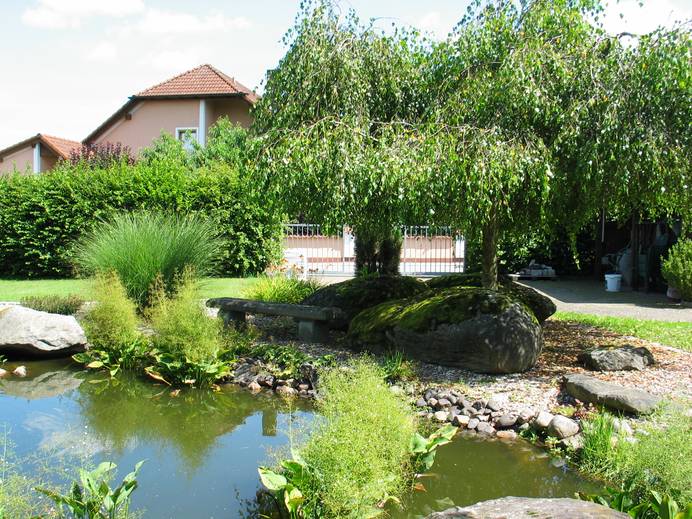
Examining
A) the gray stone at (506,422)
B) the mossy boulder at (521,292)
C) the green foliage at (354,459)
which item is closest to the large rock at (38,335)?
the mossy boulder at (521,292)

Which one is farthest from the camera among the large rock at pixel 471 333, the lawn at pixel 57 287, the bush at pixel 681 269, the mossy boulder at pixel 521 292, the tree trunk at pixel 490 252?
the lawn at pixel 57 287

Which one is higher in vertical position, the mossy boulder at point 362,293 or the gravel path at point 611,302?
the mossy boulder at point 362,293

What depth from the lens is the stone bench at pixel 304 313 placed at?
8344 millimetres

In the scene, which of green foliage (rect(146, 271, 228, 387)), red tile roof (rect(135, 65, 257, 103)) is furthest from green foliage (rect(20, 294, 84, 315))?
red tile roof (rect(135, 65, 257, 103))

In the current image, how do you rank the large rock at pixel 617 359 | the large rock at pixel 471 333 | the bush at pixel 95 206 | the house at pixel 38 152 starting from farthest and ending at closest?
the house at pixel 38 152 < the bush at pixel 95 206 < the large rock at pixel 617 359 < the large rock at pixel 471 333

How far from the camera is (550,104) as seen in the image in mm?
6293

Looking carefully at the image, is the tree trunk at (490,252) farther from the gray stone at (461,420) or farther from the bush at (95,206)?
the bush at (95,206)

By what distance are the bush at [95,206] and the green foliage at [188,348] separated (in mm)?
8873

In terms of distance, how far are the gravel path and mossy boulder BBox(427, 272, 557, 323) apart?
2410 millimetres

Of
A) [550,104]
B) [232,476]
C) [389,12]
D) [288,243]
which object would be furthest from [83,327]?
[288,243]

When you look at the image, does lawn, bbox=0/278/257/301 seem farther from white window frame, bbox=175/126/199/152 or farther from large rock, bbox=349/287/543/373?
white window frame, bbox=175/126/199/152

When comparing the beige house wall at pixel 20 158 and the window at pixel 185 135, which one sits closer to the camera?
the window at pixel 185 135

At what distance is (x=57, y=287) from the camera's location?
14.6 metres

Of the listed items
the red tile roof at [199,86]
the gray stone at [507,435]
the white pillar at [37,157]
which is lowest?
the gray stone at [507,435]
